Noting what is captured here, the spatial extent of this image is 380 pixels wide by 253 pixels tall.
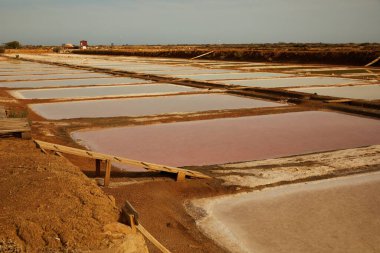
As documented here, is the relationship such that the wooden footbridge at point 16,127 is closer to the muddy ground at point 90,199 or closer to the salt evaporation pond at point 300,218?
the muddy ground at point 90,199

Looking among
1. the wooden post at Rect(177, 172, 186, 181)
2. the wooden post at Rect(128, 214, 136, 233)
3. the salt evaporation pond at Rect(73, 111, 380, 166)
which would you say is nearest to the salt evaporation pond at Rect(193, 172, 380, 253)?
the wooden post at Rect(177, 172, 186, 181)

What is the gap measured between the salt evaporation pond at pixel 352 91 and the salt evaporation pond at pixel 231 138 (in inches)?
117

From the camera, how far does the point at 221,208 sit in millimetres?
3920

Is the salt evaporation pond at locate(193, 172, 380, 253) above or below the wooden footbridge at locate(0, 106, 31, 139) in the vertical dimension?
below

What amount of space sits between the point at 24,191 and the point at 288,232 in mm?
2046

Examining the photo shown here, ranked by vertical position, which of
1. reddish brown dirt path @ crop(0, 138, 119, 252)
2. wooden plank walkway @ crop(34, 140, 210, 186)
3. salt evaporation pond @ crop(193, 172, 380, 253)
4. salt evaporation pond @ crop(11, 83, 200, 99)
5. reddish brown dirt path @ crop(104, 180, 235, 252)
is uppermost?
reddish brown dirt path @ crop(0, 138, 119, 252)

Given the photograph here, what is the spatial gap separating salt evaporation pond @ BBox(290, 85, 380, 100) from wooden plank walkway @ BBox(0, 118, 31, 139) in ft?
27.0

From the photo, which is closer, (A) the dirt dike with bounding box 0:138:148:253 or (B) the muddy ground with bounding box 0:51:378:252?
(A) the dirt dike with bounding box 0:138:148:253

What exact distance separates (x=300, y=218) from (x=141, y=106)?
6621 millimetres

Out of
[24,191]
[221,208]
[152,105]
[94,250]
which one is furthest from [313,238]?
[152,105]

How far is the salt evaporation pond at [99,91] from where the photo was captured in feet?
39.1

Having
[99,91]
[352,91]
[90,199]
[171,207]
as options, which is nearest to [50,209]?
[90,199]

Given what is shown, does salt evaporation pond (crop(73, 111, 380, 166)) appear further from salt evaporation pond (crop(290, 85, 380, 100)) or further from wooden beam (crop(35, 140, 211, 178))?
salt evaporation pond (crop(290, 85, 380, 100))

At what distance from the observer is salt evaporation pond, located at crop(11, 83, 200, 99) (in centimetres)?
1191
